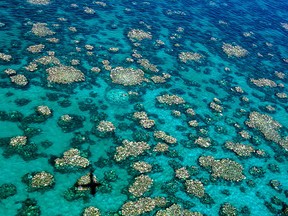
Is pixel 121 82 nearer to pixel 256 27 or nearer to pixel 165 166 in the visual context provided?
pixel 165 166

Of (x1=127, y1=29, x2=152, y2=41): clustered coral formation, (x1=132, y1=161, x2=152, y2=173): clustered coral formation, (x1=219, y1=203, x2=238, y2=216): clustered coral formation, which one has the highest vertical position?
(x1=127, y1=29, x2=152, y2=41): clustered coral formation

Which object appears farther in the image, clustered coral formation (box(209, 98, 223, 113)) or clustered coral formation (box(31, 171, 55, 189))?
clustered coral formation (box(209, 98, 223, 113))

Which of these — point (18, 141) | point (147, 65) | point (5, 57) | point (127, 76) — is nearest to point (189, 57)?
point (147, 65)

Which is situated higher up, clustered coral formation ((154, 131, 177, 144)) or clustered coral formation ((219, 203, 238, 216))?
clustered coral formation ((154, 131, 177, 144))

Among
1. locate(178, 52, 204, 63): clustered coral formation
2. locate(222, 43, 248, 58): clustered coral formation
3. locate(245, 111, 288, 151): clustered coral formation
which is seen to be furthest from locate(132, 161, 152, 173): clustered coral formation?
locate(222, 43, 248, 58): clustered coral formation

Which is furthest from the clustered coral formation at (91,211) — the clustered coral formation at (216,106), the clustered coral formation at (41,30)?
the clustered coral formation at (41,30)

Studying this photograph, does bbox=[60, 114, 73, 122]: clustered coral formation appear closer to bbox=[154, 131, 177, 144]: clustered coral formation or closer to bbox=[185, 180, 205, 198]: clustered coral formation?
bbox=[154, 131, 177, 144]: clustered coral formation
